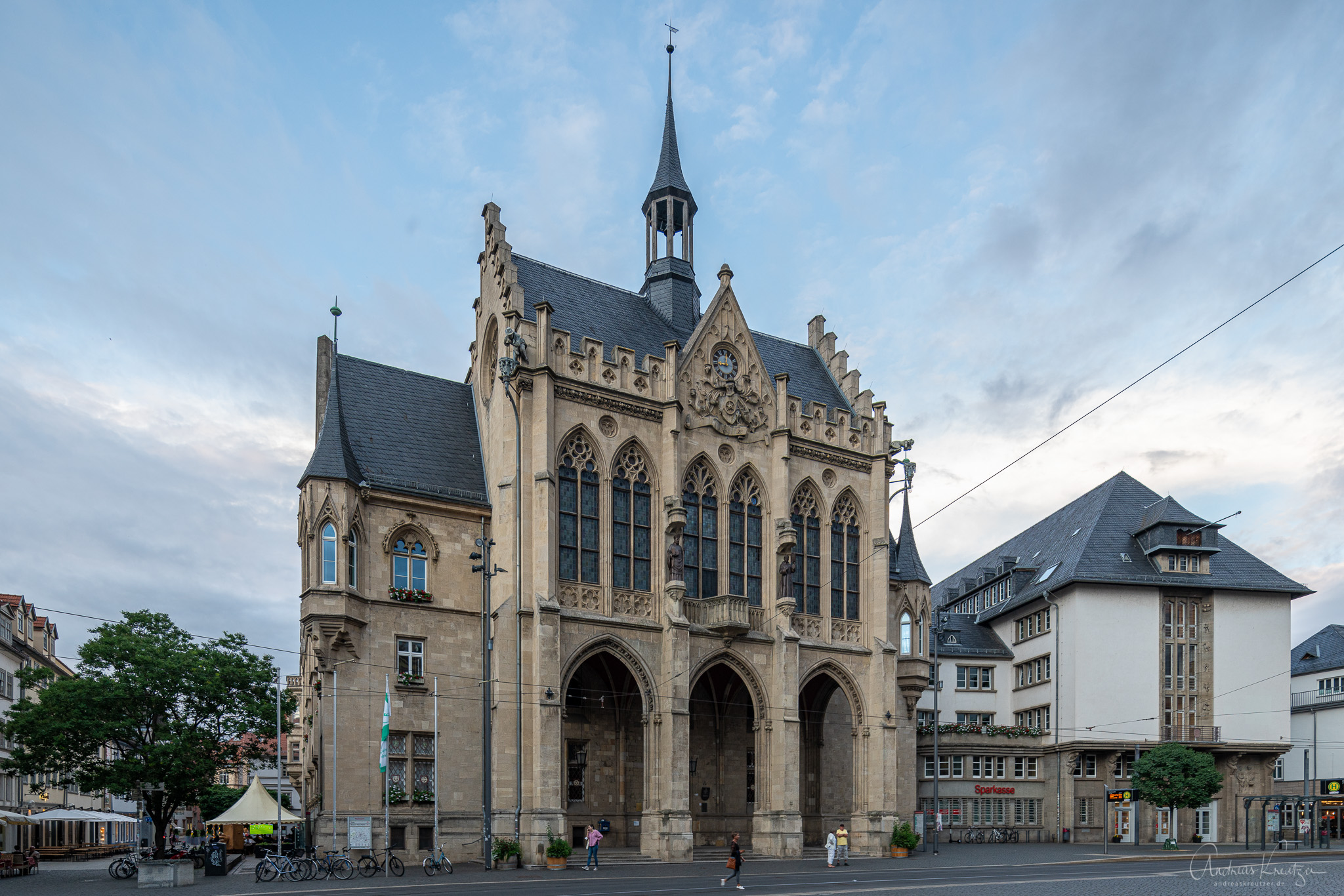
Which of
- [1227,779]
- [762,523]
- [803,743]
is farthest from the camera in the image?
[1227,779]

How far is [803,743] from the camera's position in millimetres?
48156

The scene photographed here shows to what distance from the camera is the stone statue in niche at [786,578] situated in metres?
Result: 43.4

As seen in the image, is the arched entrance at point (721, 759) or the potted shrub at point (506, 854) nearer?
the potted shrub at point (506, 854)

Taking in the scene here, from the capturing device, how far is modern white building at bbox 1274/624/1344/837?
225 ft

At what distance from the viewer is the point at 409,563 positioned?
38594mm

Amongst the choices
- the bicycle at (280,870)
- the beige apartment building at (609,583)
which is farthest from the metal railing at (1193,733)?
the bicycle at (280,870)

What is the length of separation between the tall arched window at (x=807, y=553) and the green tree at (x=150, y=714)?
19.5 meters

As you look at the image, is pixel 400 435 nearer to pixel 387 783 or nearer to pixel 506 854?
pixel 387 783

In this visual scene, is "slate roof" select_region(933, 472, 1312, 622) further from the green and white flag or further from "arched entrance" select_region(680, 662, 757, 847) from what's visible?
the green and white flag

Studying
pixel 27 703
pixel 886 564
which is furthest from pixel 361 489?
pixel 886 564

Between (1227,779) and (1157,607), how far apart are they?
9.53 m

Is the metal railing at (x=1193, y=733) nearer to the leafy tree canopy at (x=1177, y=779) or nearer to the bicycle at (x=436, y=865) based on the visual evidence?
the leafy tree canopy at (x=1177, y=779)

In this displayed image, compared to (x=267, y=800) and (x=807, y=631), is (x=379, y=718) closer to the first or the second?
(x=267, y=800)

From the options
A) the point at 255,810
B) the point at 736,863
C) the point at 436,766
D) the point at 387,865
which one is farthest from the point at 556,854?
the point at 255,810
